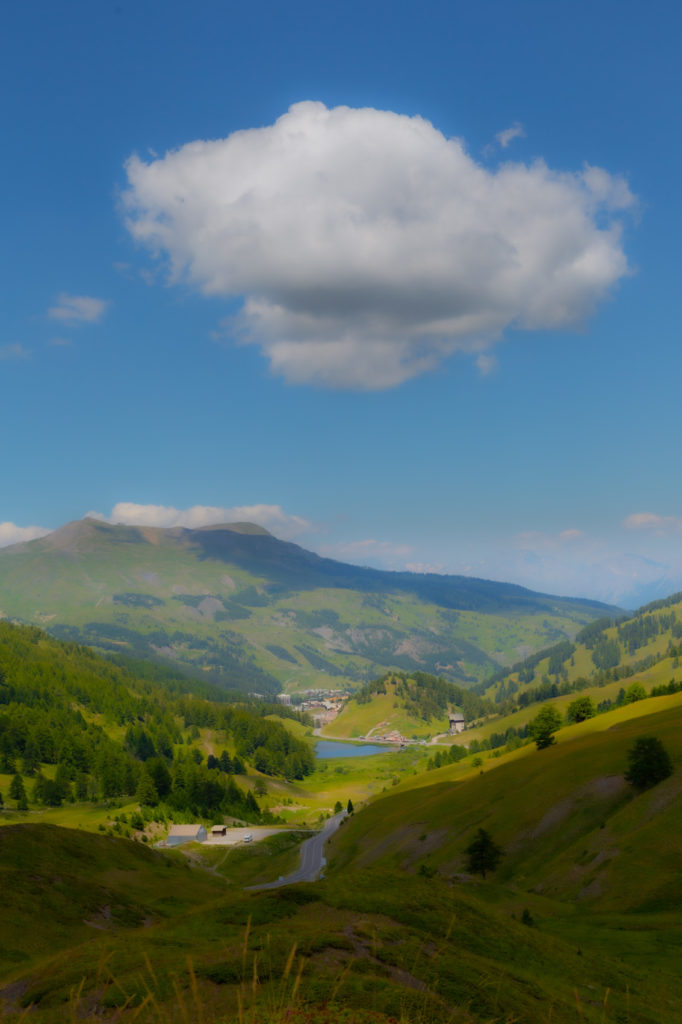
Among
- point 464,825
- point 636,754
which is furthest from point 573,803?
point 464,825

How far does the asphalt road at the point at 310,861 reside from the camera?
106 metres

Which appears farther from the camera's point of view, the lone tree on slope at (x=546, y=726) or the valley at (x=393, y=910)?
the lone tree on slope at (x=546, y=726)

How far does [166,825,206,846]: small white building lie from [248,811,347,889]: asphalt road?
26.7 m

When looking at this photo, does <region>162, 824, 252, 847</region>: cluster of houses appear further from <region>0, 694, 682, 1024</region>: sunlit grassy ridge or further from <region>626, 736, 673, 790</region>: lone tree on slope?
<region>626, 736, 673, 790</region>: lone tree on slope

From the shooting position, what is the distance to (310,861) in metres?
123

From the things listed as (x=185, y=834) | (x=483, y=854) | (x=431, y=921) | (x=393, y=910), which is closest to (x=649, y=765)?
(x=483, y=854)

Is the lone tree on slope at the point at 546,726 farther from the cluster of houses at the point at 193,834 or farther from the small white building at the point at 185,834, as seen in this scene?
the small white building at the point at 185,834

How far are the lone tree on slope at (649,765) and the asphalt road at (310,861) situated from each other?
49.6 metres

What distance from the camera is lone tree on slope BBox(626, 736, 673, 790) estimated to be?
74.8 m

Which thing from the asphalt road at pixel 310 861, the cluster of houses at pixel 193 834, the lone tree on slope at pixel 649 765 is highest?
the lone tree on slope at pixel 649 765

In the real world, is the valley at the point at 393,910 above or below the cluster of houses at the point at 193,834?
above

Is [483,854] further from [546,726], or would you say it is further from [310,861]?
[546,726]

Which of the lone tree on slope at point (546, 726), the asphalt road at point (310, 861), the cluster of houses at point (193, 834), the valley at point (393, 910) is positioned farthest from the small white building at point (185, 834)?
the lone tree on slope at point (546, 726)

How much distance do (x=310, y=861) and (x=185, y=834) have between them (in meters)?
41.1
